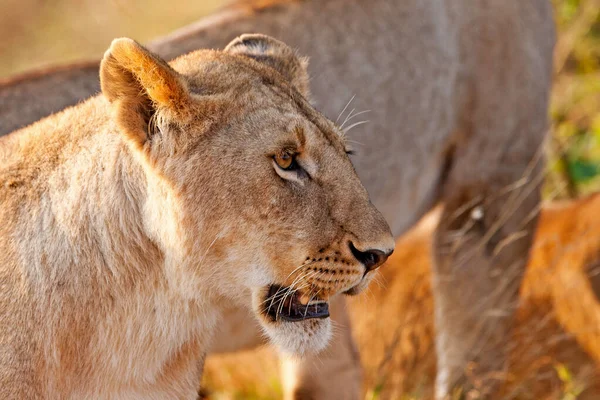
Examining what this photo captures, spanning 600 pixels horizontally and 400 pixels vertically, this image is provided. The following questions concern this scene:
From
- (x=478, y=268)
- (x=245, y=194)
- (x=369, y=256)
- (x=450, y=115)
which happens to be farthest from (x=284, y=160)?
(x=478, y=268)

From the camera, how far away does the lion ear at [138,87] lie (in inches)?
89.9

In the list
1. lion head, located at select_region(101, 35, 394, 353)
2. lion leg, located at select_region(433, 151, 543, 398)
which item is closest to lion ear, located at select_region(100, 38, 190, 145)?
lion head, located at select_region(101, 35, 394, 353)

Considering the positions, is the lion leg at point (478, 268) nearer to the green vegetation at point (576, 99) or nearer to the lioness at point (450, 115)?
the lioness at point (450, 115)

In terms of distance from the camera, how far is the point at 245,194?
95.4 inches

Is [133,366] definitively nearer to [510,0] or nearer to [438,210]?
[438,210]

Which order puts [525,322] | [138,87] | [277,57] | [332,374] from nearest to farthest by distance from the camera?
[138,87] < [277,57] < [332,374] < [525,322]

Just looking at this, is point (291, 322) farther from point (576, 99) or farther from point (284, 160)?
point (576, 99)

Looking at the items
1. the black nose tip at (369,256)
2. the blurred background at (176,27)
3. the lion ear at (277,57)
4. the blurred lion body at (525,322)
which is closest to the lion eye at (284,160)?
the black nose tip at (369,256)

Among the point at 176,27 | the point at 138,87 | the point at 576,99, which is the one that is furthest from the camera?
the point at 176,27

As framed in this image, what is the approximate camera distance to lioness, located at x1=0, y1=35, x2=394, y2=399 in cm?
239

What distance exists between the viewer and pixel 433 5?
453 cm

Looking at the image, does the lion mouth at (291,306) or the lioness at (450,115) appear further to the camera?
the lioness at (450,115)

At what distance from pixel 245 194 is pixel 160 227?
0.77ft

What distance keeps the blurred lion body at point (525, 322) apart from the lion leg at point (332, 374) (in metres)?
0.46
